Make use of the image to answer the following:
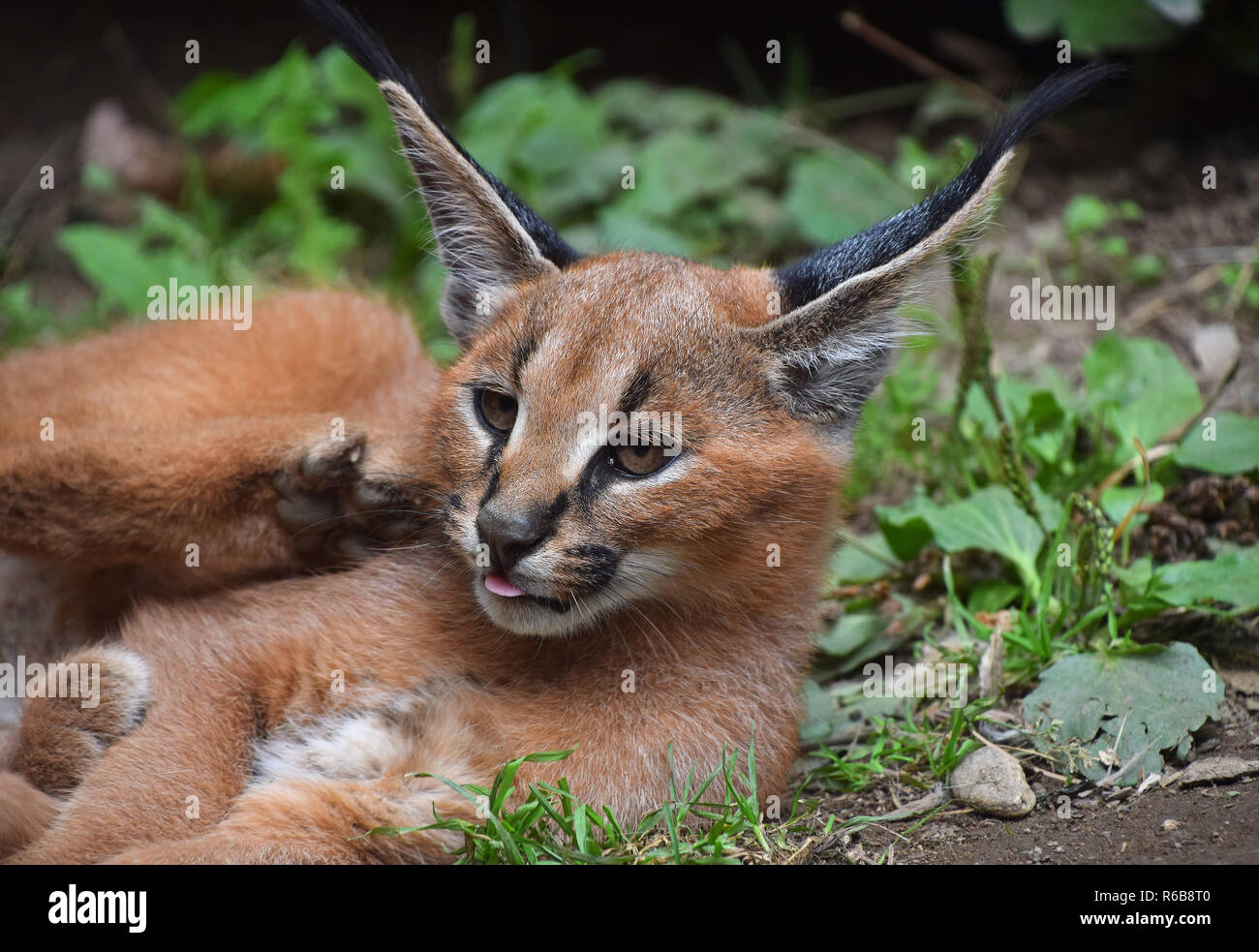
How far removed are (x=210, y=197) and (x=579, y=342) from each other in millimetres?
6788

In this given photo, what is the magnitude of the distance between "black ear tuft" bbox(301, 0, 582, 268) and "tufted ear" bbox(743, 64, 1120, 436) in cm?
112

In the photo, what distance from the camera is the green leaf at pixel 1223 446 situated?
5.91 metres

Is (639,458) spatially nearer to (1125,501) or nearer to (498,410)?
(498,410)

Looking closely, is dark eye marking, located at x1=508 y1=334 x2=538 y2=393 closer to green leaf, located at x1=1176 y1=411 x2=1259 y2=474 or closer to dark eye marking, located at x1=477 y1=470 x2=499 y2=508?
dark eye marking, located at x1=477 y1=470 x2=499 y2=508

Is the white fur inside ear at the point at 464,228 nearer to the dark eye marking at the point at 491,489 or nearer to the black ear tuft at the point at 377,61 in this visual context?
the black ear tuft at the point at 377,61

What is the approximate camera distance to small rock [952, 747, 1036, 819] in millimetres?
4637

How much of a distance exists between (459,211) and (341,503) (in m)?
1.36

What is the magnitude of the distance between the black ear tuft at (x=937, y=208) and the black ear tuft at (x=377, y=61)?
1.14 metres

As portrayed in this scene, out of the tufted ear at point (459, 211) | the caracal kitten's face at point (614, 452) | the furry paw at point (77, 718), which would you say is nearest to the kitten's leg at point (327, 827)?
the furry paw at point (77, 718)

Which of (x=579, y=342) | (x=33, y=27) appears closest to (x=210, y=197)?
(x=33, y=27)

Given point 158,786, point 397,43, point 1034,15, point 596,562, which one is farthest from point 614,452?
point 397,43

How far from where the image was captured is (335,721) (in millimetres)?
4727
